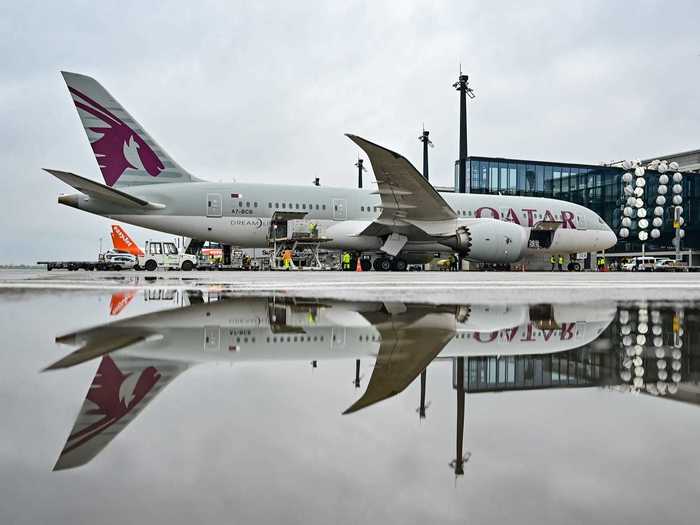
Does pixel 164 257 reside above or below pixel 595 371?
above

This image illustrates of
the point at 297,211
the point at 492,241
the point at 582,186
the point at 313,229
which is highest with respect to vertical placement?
the point at 582,186

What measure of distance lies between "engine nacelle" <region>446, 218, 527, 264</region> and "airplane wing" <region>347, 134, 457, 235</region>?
964 mm

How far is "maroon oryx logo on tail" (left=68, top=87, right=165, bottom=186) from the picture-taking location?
20578 millimetres

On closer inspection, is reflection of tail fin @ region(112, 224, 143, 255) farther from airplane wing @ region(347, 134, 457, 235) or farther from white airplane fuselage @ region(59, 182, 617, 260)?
airplane wing @ region(347, 134, 457, 235)

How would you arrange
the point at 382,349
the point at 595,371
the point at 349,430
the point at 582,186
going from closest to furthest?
the point at 349,430 → the point at 595,371 → the point at 382,349 → the point at 582,186

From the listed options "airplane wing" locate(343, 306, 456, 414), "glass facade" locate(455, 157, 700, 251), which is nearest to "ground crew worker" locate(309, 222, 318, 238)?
"airplane wing" locate(343, 306, 456, 414)

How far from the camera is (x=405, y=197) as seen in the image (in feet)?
65.5

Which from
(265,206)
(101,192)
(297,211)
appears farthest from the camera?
(297,211)

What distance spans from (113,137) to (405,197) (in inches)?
433

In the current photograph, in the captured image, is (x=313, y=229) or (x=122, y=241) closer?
(x=313, y=229)

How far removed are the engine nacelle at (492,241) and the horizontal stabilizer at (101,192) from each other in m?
10.9

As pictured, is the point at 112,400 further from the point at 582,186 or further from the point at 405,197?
the point at 582,186

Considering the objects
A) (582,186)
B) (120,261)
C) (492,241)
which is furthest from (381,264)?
(582,186)

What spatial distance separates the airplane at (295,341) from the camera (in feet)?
4.74
